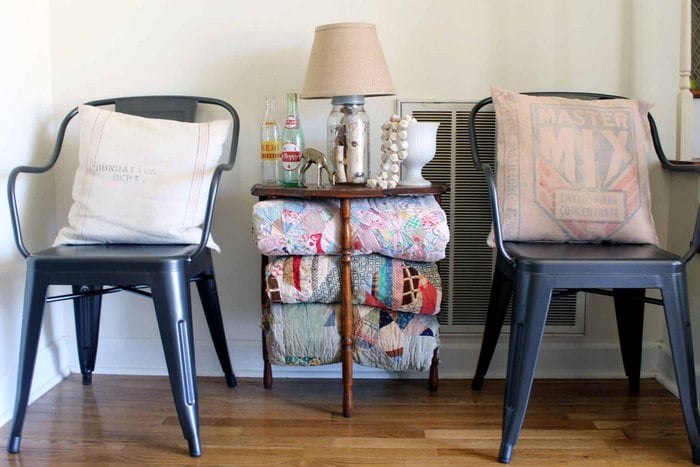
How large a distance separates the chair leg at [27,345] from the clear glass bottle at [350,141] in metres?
0.87

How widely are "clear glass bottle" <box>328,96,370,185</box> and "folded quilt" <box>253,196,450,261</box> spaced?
0.47 ft

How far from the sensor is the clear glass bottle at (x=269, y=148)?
81.8 inches

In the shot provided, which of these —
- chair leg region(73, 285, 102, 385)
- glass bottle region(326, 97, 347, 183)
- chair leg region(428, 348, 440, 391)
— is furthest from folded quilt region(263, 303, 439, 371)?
chair leg region(73, 285, 102, 385)

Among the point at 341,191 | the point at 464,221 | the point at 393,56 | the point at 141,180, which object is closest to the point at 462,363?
the point at 464,221

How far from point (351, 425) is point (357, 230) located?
0.54m

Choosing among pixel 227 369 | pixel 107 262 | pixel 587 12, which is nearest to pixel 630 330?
pixel 587 12

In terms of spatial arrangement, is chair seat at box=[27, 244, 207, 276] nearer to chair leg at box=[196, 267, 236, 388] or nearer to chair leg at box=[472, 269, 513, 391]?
chair leg at box=[196, 267, 236, 388]

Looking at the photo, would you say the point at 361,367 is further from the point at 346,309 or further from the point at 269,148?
the point at 269,148

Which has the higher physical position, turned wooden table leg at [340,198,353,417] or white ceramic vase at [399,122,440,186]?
white ceramic vase at [399,122,440,186]

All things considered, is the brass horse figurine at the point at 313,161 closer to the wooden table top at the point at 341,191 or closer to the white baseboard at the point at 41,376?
the wooden table top at the point at 341,191

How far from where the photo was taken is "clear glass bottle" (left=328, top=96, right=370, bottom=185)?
6.59 feet

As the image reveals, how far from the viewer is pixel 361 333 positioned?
196 cm

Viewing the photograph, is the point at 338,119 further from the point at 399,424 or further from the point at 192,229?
the point at 399,424

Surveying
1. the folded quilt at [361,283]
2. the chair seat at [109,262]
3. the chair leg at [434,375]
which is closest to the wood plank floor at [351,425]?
the chair leg at [434,375]
